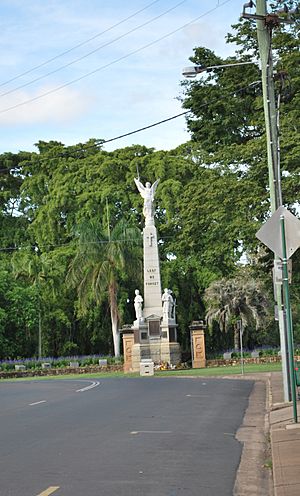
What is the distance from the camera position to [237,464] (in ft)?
35.4

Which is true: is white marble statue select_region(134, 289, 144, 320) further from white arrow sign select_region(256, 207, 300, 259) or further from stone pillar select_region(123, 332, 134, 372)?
white arrow sign select_region(256, 207, 300, 259)

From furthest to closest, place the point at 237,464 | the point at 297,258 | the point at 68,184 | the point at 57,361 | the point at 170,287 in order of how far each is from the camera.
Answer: the point at 68,184, the point at 170,287, the point at 57,361, the point at 297,258, the point at 237,464

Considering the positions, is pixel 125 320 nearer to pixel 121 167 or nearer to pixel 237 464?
pixel 121 167

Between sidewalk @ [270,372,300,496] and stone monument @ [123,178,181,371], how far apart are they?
32.5m

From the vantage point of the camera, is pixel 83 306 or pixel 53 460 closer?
pixel 53 460

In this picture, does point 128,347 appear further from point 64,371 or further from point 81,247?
point 81,247

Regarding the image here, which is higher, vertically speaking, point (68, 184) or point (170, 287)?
point (68, 184)

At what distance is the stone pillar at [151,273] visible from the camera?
51438 mm

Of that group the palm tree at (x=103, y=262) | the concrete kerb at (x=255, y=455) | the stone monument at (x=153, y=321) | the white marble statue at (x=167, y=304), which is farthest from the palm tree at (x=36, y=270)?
the concrete kerb at (x=255, y=455)

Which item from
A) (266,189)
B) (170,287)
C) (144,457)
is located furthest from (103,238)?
(144,457)

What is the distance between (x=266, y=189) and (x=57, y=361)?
2884cm

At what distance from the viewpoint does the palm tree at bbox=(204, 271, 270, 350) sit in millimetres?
55938

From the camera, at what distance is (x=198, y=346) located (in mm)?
51906

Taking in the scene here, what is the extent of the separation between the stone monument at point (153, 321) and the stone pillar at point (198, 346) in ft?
3.91
